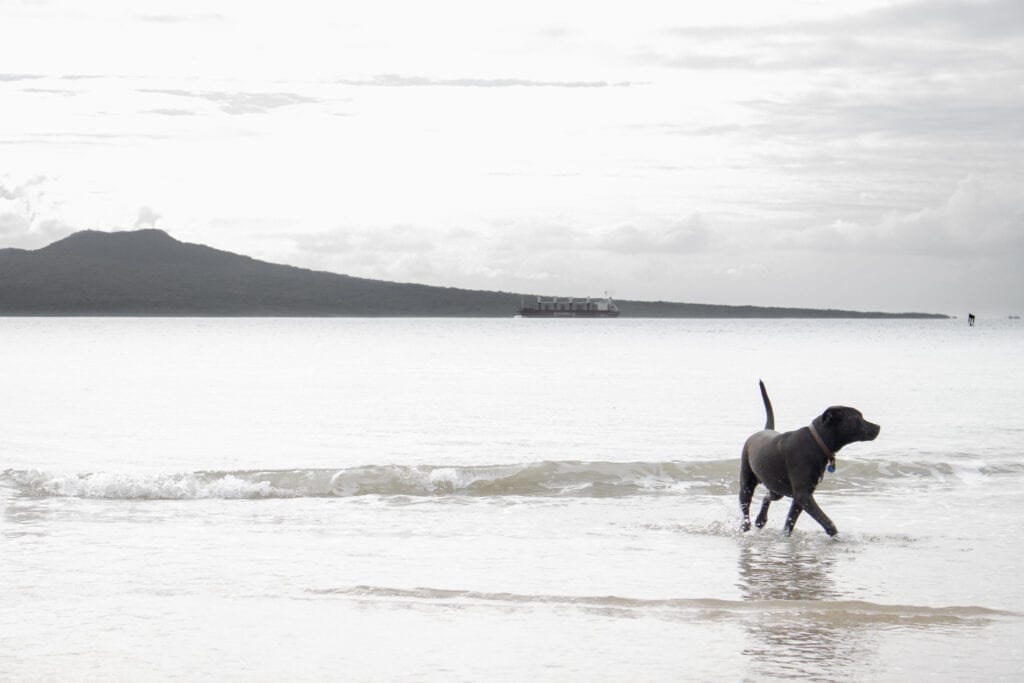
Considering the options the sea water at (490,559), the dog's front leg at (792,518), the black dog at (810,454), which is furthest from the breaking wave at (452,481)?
the black dog at (810,454)

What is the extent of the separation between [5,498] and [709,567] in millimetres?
8731

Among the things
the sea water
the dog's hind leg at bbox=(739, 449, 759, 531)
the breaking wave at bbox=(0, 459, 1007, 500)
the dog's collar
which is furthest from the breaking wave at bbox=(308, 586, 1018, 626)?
the breaking wave at bbox=(0, 459, 1007, 500)

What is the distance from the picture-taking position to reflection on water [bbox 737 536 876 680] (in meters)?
7.27

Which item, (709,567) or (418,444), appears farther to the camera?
(418,444)

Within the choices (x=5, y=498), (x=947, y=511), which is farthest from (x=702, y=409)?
(x=5, y=498)

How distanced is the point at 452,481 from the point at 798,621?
27.0 ft

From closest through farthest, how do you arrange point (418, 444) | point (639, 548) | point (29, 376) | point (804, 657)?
Answer: point (804, 657), point (639, 548), point (418, 444), point (29, 376)

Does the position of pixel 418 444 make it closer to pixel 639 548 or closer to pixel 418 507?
pixel 418 507

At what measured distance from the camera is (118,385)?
4344 centimetres

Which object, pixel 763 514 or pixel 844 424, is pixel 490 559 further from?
pixel 844 424

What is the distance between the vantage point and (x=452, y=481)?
16.1 m

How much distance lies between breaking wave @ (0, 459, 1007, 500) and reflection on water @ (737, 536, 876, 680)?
4959 mm

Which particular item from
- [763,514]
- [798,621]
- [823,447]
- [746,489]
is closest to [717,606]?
[798,621]

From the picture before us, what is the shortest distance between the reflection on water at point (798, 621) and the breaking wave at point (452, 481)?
4.96m
